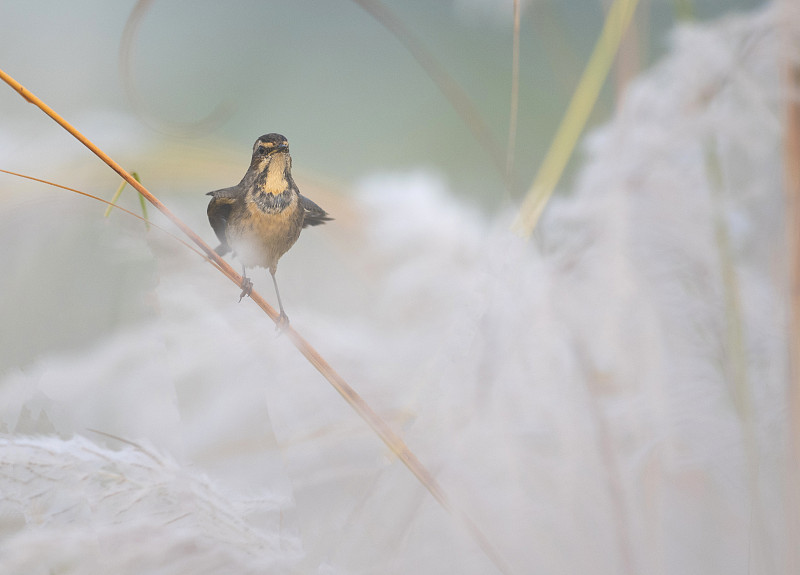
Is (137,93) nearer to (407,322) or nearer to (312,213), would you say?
(312,213)

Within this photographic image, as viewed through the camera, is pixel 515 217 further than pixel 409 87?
No

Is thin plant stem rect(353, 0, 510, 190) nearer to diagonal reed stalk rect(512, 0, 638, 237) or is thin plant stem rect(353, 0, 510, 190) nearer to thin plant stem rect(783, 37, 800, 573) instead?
diagonal reed stalk rect(512, 0, 638, 237)

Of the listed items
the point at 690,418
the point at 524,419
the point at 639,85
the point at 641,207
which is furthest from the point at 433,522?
the point at 639,85

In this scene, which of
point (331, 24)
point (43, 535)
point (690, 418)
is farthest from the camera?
point (331, 24)

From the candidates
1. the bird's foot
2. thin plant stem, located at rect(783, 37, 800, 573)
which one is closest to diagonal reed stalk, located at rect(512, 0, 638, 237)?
thin plant stem, located at rect(783, 37, 800, 573)

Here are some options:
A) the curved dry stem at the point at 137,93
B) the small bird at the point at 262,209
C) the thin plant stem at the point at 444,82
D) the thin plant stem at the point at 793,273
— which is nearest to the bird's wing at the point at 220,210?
the small bird at the point at 262,209

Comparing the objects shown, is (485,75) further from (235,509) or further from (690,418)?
(235,509)

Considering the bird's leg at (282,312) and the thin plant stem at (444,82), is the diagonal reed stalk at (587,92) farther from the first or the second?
the bird's leg at (282,312)
